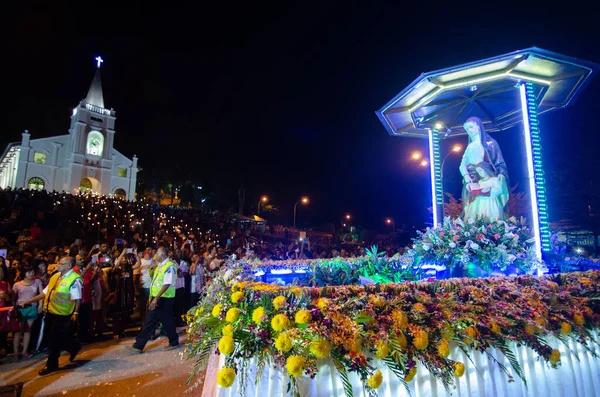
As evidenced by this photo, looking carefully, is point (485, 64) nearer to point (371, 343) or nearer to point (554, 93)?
point (554, 93)

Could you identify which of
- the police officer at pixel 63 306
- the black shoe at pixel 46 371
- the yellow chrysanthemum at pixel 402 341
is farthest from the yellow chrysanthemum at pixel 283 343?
the black shoe at pixel 46 371

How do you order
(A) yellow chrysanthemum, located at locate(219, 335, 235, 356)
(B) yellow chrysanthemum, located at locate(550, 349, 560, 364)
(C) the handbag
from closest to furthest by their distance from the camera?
(A) yellow chrysanthemum, located at locate(219, 335, 235, 356) < (B) yellow chrysanthemum, located at locate(550, 349, 560, 364) < (C) the handbag

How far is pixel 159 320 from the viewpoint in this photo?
20.4ft

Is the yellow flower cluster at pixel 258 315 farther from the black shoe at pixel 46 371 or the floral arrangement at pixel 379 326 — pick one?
the black shoe at pixel 46 371

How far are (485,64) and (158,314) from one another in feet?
25.6

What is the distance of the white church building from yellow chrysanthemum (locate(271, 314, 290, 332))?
1855 inches

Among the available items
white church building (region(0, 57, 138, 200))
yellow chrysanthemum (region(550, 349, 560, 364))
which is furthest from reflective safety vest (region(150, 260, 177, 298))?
white church building (region(0, 57, 138, 200))

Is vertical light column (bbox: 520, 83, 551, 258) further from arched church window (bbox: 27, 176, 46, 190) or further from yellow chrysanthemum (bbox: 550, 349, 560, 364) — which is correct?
arched church window (bbox: 27, 176, 46, 190)

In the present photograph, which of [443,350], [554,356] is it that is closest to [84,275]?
[443,350]

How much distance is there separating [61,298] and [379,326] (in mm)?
5300

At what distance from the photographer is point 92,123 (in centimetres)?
4319

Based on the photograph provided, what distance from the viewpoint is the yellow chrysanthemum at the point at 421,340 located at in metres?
2.81

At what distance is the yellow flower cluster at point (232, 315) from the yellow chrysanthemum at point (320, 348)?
0.71 meters

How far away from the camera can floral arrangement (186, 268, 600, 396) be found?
264 cm
